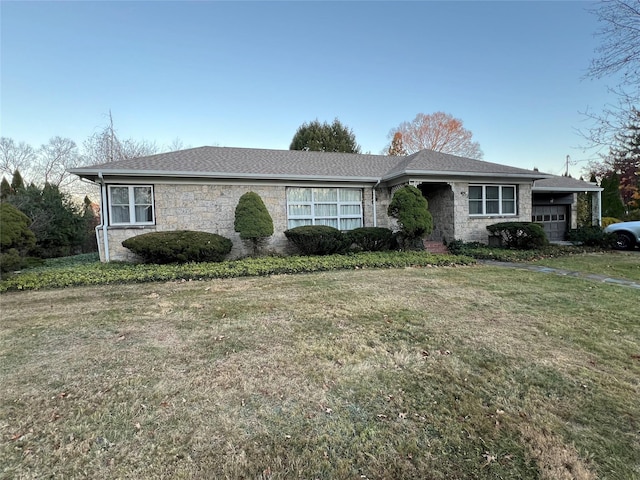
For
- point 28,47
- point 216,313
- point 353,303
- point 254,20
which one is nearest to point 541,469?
point 353,303

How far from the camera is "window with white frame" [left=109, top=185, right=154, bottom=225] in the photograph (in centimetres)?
995

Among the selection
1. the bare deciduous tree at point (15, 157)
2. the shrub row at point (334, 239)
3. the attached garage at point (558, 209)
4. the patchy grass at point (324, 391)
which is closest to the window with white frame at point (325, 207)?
the shrub row at point (334, 239)

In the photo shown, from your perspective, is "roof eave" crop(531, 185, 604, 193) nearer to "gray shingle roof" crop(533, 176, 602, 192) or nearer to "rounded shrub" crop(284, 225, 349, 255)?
"gray shingle roof" crop(533, 176, 602, 192)

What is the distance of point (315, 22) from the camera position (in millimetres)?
11414

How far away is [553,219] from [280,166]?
13.8 meters

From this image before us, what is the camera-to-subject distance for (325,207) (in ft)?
39.7

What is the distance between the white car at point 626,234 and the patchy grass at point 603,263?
1.61 metres

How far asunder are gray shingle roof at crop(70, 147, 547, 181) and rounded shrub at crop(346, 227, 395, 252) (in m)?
2.14

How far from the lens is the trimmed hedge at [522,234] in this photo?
435 inches

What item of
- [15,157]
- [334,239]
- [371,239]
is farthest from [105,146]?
[371,239]

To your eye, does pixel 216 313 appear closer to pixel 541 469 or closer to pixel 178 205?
pixel 541 469

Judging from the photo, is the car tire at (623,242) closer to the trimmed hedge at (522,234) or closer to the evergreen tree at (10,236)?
the trimmed hedge at (522,234)

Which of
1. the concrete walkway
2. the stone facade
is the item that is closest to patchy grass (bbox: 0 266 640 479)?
the concrete walkway

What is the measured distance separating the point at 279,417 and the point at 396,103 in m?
19.6
